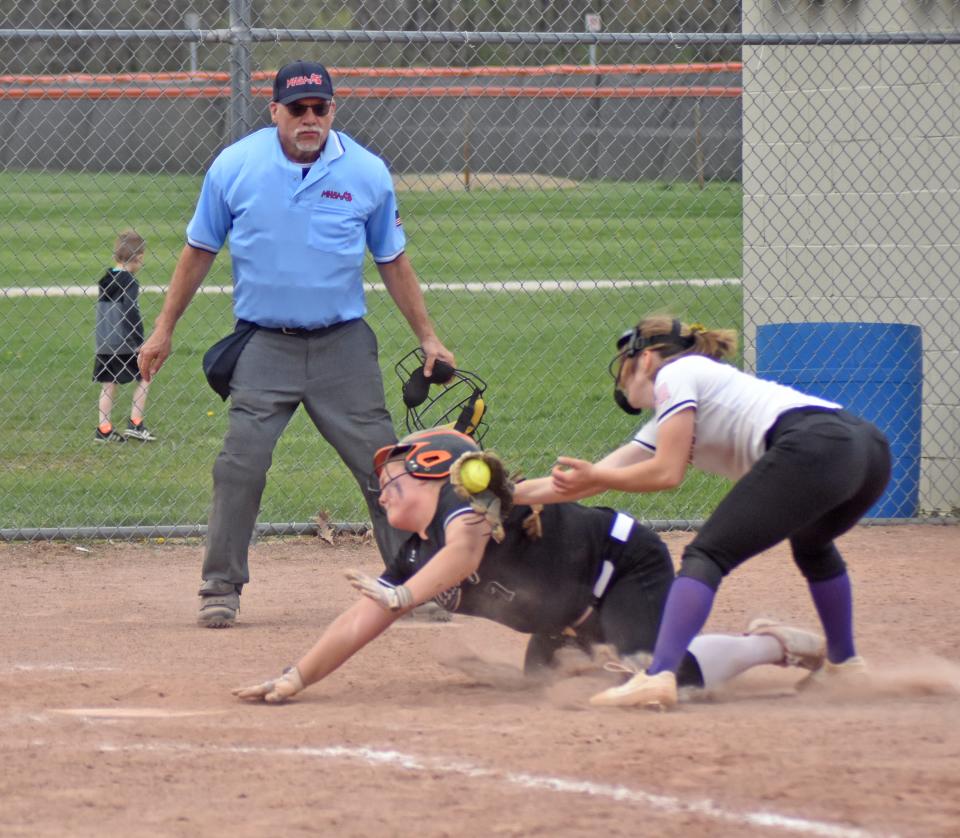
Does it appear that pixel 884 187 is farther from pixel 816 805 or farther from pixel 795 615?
pixel 816 805

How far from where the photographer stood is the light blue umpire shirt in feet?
19.5

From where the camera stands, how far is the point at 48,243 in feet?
59.8

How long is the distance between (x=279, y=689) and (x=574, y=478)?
1119 millimetres

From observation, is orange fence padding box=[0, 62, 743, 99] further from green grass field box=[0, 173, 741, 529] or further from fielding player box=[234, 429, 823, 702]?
fielding player box=[234, 429, 823, 702]

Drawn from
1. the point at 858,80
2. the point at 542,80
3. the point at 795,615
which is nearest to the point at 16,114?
the point at 542,80

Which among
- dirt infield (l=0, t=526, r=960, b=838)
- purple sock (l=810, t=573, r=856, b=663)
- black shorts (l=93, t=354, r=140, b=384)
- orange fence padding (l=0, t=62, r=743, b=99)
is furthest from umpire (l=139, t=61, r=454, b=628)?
black shorts (l=93, t=354, r=140, b=384)

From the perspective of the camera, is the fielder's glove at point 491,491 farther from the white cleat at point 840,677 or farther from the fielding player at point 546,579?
the white cleat at point 840,677

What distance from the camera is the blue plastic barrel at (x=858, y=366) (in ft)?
A: 26.3

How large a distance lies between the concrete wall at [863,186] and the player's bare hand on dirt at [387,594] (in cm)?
488

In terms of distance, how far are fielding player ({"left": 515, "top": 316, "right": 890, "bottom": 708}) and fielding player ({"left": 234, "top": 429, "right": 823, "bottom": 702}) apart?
191 millimetres

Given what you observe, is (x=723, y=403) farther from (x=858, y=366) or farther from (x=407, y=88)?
(x=407, y=88)

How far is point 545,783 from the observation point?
372 cm

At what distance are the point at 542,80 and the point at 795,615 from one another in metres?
18.7

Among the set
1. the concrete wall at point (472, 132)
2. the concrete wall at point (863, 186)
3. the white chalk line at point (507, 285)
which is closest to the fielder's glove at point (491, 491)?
the concrete wall at point (863, 186)
